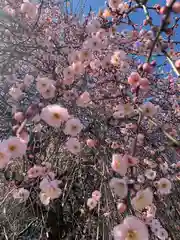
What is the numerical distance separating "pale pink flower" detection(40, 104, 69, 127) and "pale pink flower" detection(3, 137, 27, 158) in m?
0.20

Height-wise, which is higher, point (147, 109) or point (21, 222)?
point (147, 109)

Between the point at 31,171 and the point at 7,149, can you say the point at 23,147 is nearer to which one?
the point at 7,149

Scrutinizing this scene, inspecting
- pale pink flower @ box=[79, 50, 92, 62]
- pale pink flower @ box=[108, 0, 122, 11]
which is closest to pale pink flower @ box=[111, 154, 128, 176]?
pale pink flower @ box=[79, 50, 92, 62]

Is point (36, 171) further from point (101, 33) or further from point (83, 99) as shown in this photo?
point (101, 33)

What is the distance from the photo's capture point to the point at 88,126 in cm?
240

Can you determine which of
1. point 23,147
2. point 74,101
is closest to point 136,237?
point 23,147

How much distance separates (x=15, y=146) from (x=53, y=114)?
0.88 feet

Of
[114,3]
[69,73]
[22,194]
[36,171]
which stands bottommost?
[22,194]

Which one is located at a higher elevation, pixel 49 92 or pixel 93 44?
pixel 93 44

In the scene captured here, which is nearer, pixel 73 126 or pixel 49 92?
pixel 73 126

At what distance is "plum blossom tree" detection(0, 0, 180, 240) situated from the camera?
1447mm

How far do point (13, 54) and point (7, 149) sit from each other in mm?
1380

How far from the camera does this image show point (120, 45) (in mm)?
3230

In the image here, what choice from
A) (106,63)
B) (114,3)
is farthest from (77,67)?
(114,3)
